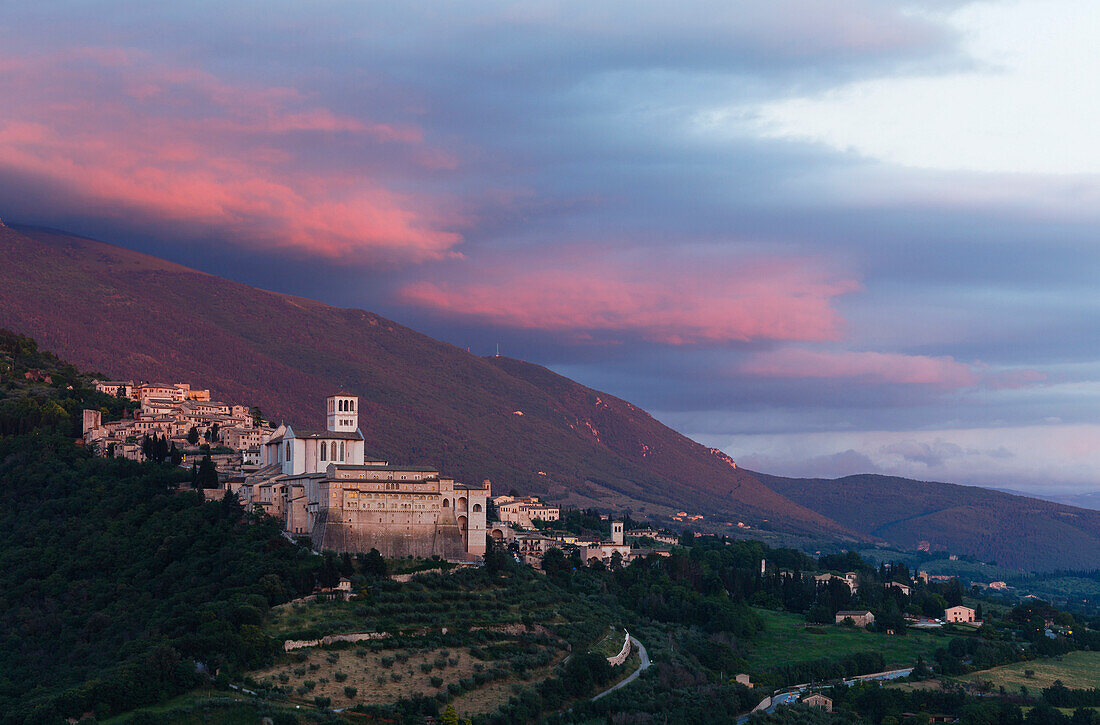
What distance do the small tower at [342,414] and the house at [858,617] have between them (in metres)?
46.1

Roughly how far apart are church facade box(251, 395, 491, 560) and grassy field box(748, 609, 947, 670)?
23.7 m

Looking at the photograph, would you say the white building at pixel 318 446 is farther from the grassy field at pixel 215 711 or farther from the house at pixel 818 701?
the house at pixel 818 701

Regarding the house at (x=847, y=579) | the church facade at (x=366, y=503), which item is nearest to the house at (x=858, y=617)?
the house at (x=847, y=579)

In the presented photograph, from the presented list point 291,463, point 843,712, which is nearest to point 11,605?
point 291,463

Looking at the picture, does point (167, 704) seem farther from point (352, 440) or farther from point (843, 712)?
point (843, 712)

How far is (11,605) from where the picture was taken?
257ft

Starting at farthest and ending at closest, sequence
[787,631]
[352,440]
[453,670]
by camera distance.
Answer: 1. [787,631]
2. [352,440]
3. [453,670]

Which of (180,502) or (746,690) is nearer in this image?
(746,690)

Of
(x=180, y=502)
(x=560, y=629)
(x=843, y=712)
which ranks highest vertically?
(x=180, y=502)

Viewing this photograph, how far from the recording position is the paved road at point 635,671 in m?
70.8

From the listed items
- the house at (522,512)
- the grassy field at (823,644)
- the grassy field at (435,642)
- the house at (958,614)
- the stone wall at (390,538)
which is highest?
the house at (522,512)

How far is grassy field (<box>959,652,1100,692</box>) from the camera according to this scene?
8675 cm

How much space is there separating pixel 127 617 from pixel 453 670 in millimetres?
21432

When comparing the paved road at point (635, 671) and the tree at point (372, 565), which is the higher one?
the tree at point (372, 565)
